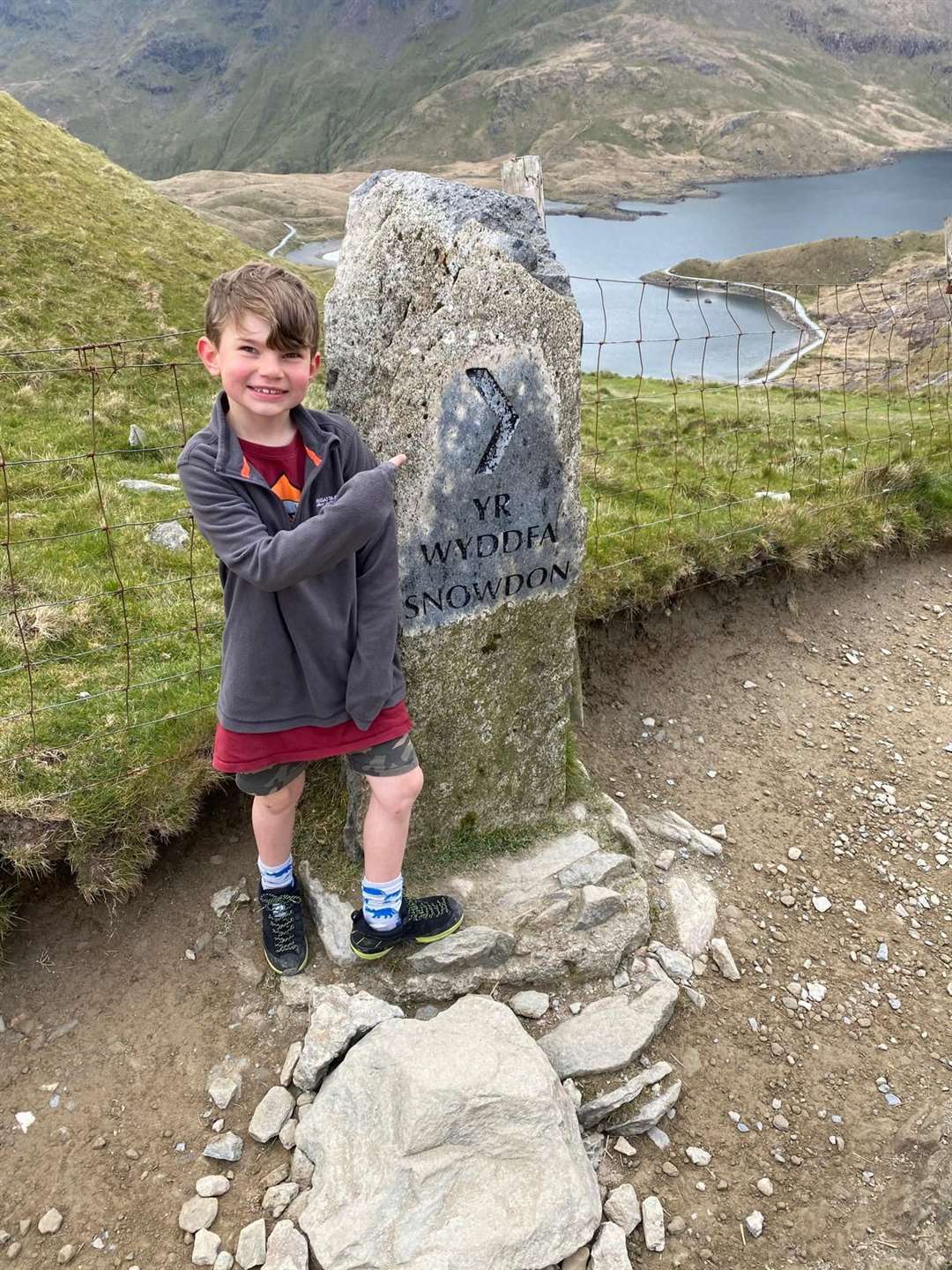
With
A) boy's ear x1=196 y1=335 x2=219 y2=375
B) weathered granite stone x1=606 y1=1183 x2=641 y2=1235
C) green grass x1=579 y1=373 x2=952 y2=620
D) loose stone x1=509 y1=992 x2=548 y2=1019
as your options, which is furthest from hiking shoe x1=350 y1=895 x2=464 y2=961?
green grass x1=579 y1=373 x2=952 y2=620

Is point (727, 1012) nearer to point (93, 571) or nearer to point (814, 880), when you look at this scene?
point (814, 880)

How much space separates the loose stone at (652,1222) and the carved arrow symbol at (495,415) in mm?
3511

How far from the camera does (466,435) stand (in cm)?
414

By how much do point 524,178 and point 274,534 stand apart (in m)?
4.05

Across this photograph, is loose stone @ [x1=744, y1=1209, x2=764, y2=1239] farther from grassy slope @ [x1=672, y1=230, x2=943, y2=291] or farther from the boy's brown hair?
grassy slope @ [x1=672, y1=230, x2=943, y2=291]

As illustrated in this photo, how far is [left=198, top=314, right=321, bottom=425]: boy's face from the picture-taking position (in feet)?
10.6

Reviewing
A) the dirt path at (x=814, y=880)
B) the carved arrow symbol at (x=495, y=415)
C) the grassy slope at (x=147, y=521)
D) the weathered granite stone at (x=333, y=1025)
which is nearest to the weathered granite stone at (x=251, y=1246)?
the weathered granite stone at (x=333, y=1025)

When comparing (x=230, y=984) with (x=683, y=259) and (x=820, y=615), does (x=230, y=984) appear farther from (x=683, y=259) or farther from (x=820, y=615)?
(x=683, y=259)

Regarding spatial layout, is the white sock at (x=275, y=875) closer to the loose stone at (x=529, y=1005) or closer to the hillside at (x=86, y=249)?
the loose stone at (x=529, y=1005)

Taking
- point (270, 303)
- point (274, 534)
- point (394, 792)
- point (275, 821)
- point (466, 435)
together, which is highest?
point (270, 303)

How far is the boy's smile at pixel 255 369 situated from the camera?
3223 millimetres

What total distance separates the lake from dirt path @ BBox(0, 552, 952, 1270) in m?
4.88

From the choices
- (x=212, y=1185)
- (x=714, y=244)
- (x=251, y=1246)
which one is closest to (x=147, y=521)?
(x=212, y=1185)

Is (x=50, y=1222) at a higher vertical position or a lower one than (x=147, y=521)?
lower
